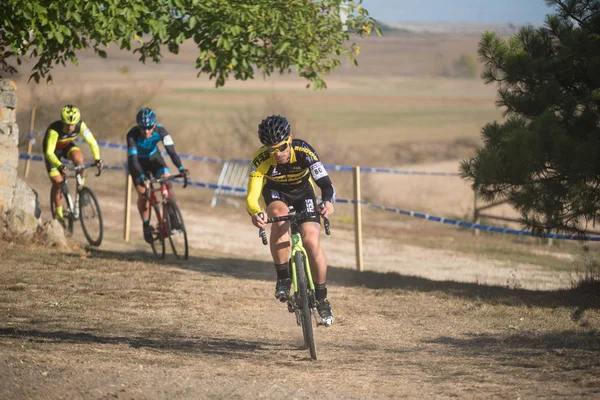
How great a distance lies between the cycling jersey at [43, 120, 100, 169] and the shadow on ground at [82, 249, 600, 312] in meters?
1.50

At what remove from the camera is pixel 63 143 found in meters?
12.6

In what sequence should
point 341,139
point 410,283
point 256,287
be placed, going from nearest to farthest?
1. point 256,287
2. point 410,283
3. point 341,139

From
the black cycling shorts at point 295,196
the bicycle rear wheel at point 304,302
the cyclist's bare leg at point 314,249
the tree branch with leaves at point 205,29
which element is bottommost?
the bicycle rear wheel at point 304,302

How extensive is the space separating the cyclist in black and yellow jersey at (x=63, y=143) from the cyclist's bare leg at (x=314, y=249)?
597 centimetres

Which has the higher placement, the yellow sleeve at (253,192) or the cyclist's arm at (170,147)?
the cyclist's arm at (170,147)

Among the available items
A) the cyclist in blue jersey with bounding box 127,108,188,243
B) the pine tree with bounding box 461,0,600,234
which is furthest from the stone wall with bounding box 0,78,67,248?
the pine tree with bounding box 461,0,600,234

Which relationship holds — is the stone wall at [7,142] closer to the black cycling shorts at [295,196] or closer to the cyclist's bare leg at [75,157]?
the cyclist's bare leg at [75,157]

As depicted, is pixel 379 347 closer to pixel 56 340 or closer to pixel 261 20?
pixel 56 340

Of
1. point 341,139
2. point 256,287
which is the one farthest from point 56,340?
point 341,139

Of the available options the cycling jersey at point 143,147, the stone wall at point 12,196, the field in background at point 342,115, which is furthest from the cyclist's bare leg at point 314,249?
the field in background at point 342,115

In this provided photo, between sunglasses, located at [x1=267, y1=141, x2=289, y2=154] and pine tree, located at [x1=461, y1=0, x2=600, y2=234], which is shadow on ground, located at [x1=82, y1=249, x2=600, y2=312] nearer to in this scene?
pine tree, located at [x1=461, y1=0, x2=600, y2=234]

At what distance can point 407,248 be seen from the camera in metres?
17.4

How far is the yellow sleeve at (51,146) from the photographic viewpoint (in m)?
12.2

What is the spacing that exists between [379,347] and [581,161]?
3074 mm
